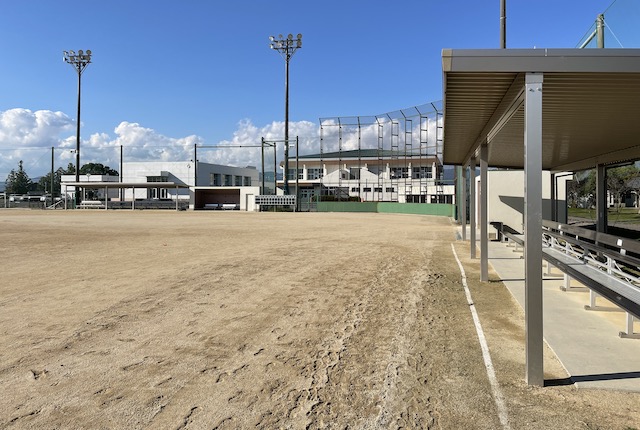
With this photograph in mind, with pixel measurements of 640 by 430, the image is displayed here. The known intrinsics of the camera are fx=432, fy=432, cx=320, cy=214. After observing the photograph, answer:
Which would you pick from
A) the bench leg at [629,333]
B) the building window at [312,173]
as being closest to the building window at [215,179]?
the building window at [312,173]

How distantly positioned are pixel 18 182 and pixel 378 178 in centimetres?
9472

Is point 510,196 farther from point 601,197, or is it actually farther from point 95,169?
point 95,169

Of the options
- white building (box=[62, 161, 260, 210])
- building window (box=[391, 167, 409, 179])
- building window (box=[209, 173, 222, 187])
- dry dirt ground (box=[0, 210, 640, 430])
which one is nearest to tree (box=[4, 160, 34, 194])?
white building (box=[62, 161, 260, 210])

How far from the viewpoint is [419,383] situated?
370 cm

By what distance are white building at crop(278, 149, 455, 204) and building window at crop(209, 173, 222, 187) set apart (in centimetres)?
1002

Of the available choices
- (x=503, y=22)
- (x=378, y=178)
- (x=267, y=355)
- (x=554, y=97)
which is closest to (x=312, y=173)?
(x=378, y=178)

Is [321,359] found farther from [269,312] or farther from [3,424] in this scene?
[3,424]

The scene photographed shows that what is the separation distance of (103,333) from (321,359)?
261cm

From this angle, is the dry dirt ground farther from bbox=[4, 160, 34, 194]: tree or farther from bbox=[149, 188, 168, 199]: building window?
bbox=[4, 160, 34, 194]: tree

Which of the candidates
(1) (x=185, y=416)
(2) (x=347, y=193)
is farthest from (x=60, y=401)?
(2) (x=347, y=193)

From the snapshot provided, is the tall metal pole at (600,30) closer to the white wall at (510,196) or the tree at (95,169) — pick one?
the white wall at (510,196)

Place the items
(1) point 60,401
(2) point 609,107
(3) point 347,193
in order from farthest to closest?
(3) point 347,193 < (2) point 609,107 < (1) point 60,401

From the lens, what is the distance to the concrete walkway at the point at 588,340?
12.3 feet

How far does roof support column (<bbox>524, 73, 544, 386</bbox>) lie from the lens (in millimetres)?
3697
